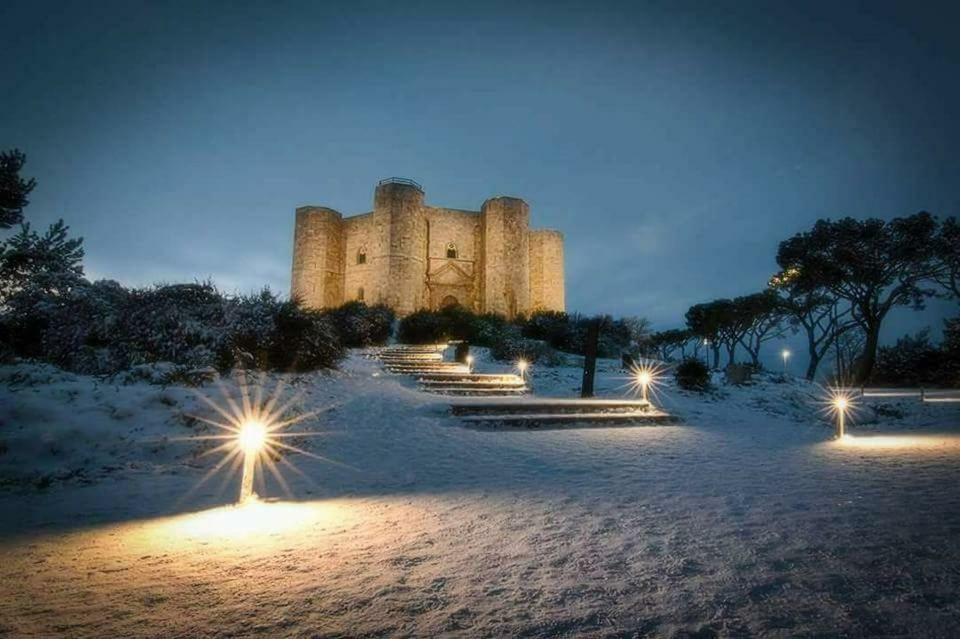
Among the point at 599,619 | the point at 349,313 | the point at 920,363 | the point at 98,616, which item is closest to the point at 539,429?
the point at 599,619

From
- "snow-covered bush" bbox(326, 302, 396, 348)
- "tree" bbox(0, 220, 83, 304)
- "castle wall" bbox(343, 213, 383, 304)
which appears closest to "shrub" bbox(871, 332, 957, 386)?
"snow-covered bush" bbox(326, 302, 396, 348)

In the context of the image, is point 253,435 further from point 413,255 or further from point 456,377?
point 413,255

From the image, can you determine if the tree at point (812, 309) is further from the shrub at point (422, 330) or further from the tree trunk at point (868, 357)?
the shrub at point (422, 330)

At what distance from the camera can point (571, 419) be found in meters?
6.65

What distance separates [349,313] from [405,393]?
1255 cm

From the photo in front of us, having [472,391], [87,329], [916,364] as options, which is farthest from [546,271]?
[87,329]

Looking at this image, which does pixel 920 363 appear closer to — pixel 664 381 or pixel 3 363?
pixel 664 381

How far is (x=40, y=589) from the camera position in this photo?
169cm

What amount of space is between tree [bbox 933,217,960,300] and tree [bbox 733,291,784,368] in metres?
7.74

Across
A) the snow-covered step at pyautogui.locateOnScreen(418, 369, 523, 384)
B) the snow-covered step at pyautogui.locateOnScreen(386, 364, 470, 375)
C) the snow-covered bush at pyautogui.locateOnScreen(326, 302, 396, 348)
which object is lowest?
the snow-covered step at pyautogui.locateOnScreen(418, 369, 523, 384)

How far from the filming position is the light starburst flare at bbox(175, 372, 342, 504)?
326 cm

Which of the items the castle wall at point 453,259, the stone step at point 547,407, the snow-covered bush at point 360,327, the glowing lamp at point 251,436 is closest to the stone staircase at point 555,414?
the stone step at point 547,407

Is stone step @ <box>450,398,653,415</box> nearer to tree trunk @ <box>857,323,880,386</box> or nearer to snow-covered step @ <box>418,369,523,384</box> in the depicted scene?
snow-covered step @ <box>418,369,523,384</box>

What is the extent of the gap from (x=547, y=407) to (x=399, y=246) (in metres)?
22.6
